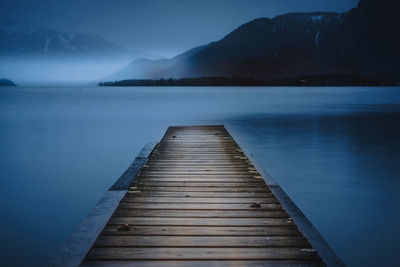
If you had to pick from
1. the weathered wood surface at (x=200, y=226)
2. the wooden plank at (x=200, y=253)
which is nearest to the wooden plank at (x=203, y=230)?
the weathered wood surface at (x=200, y=226)

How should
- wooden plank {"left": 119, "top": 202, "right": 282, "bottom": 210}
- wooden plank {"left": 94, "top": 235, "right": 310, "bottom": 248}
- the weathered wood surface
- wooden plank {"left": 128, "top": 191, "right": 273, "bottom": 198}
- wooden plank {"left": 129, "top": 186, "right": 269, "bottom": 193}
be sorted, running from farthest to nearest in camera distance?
wooden plank {"left": 129, "top": 186, "right": 269, "bottom": 193} → wooden plank {"left": 128, "top": 191, "right": 273, "bottom": 198} → wooden plank {"left": 119, "top": 202, "right": 282, "bottom": 210} → wooden plank {"left": 94, "top": 235, "right": 310, "bottom": 248} → the weathered wood surface

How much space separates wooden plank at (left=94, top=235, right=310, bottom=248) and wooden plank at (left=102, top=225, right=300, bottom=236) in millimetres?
84

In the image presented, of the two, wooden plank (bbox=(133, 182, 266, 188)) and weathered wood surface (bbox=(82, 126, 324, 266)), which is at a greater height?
weathered wood surface (bbox=(82, 126, 324, 266))

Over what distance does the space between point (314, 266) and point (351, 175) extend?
26.2ft

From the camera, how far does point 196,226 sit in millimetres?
4223

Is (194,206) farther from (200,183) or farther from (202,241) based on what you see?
(200,183)

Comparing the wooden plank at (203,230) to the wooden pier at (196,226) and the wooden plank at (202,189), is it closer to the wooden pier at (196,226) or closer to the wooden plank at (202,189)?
the wooden pier at (196,226)

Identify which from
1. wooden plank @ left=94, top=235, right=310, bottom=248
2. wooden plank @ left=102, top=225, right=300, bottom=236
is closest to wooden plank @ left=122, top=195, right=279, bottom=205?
wooden plank @ left=102, top=225, right=300, bottom=236

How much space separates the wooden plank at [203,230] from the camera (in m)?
3.99

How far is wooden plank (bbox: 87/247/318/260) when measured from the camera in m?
3.47

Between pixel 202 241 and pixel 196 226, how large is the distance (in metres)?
0.40

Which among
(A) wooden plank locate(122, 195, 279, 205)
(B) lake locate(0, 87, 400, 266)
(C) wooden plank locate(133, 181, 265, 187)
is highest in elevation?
(A) wooden plank locate(122, 195, 279, 205)

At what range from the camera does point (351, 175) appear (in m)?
10.5

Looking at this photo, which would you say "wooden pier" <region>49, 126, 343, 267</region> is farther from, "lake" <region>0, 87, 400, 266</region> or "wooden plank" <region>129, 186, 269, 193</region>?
"lake" <region>0, 87, 400, 266</region>
